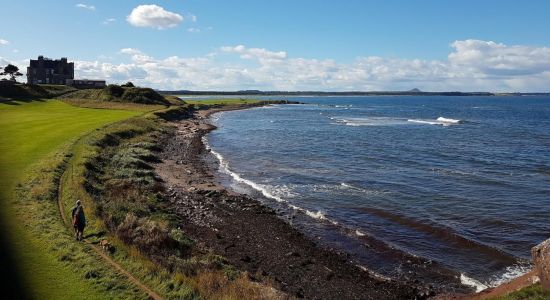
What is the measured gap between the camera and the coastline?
18141 millimetres

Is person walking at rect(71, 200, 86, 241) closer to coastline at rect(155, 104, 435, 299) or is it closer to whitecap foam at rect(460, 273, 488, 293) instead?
coastline at rect(155, 104, 435, 299)

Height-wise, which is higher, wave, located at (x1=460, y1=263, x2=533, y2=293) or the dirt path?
the dirt path

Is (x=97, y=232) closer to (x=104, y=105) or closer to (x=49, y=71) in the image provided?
(x=104, y=105)

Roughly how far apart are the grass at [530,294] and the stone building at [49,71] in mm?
150006

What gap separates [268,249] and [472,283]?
9121 millimetres

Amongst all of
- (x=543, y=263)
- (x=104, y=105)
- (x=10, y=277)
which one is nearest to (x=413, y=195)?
(x=543, y=263)

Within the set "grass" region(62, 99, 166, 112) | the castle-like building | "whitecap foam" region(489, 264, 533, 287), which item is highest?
the castle-like building

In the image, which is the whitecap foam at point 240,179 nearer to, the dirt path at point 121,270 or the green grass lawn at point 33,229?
the green grass lawn at point 33,229

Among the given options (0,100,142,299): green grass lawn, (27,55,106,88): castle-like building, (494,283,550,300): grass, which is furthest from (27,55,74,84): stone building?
(494,283,550,300): grass

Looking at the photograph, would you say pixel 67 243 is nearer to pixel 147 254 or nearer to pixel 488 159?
pixel 147 254

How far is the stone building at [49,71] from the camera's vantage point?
143500mm

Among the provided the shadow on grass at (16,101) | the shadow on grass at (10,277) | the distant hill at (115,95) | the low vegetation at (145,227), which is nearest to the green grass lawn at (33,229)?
the shadow on grass at (10,277)

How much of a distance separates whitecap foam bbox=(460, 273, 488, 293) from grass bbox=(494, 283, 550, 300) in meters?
3.03

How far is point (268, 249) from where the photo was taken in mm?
22000
